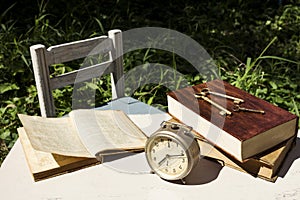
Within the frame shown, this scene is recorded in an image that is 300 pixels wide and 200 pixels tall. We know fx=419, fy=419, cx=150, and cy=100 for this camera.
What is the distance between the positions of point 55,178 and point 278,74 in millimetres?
1987

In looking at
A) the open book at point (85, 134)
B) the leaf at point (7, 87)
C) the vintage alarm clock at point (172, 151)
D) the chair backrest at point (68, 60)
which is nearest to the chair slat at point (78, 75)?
the chair backrest at point (68, 60)

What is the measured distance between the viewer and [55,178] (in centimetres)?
112

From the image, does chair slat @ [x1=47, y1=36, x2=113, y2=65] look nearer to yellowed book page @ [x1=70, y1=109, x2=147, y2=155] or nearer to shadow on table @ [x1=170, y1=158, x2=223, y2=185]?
yellowed book page @ [x1=70, y1=109, x2=147, y2=155]

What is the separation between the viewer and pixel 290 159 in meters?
1.18

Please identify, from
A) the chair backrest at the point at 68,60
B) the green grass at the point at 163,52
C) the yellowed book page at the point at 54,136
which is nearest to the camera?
the yellowed book page at the point at 54,136

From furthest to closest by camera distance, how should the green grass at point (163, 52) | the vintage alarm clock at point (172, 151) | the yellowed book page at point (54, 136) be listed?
1. the green grass at point (163, 52)
2. the yellowed book page at point (54, 136)
3. the vintage alarm clock at point (172, 151)

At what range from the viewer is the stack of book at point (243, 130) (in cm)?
107

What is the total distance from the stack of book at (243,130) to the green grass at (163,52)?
3.35ft

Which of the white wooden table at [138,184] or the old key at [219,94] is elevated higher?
the old key at [219,94]

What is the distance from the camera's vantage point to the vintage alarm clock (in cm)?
103

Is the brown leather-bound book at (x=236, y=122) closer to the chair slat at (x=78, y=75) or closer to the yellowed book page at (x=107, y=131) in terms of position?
the yellowed book page at (x=107, y=131)

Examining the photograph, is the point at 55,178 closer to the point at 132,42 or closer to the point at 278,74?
the point at 278,74

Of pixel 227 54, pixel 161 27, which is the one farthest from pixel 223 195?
pixel 161 27

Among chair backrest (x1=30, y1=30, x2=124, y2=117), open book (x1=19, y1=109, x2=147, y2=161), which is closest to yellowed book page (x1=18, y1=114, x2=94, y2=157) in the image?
open book (x1=19, y1=109, x2=147, y2=161)
